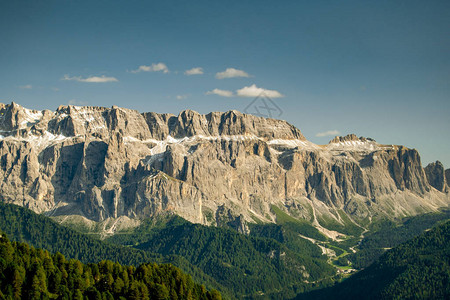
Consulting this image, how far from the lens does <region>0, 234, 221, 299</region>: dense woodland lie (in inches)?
4540

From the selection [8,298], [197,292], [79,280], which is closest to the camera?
[8,298]

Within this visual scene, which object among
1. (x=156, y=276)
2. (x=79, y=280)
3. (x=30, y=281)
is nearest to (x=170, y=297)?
(x=156, y=276)

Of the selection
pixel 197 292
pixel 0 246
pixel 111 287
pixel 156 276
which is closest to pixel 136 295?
pixel 111 287

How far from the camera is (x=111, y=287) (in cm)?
12888

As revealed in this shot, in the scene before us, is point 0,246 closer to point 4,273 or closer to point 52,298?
point 4,273

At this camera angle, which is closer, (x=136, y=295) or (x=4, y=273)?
(x=4, y=273)

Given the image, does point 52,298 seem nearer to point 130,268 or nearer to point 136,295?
point 136,295

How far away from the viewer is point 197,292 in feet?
481

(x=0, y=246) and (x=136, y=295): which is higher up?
(x=0, y=246)

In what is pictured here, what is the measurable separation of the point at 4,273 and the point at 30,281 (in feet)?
20.6

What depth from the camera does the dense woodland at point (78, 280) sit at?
4540 inches

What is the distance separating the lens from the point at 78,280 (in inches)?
4862

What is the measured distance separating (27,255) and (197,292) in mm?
45759

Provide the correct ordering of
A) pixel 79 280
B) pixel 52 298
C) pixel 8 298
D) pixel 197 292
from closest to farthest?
pixel 8 298, pixel 52 298, pixel 79 280, pixel 197 292
